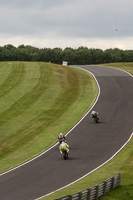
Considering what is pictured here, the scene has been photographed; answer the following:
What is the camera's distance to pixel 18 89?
64.5 meters

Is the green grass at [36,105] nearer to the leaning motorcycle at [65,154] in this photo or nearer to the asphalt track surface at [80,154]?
the asphalt track surface at [80,154]

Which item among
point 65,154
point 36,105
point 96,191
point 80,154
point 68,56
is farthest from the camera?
point 68,56

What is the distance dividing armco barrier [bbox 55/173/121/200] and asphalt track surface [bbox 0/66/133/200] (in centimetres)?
321

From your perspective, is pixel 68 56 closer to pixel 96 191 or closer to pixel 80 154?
pixel 80 154

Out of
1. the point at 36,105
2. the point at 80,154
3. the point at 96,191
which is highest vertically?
the point at 96,191

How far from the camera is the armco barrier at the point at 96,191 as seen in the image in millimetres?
21466

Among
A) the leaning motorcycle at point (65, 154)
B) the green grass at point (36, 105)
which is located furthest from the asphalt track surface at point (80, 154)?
the green grass at point (36, 105)

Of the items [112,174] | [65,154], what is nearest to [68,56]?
[65,154]

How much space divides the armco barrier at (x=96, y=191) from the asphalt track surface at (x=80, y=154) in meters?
3.21

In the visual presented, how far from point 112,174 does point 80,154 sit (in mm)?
6178

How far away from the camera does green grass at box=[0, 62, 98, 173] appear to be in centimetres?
4038

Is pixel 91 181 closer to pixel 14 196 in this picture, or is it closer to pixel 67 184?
pixel 67 184

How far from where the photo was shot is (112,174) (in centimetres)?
2966

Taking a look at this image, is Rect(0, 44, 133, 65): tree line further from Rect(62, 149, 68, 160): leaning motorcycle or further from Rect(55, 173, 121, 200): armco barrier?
Rect(55, 173, 121, 200): armco barrier
